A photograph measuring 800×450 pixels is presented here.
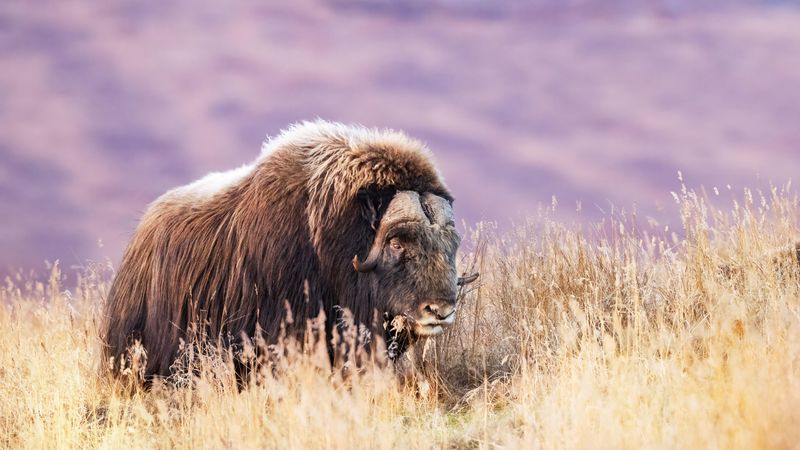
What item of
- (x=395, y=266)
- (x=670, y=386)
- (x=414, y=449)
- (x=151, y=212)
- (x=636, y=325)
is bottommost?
(x=414, y=449)

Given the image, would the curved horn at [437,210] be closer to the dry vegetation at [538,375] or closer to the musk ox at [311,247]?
the musk ox at [311,247]

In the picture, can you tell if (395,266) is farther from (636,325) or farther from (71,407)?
(71,407)

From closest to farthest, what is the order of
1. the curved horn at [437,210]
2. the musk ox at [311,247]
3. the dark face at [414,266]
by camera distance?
1. the dark face at [414,266]
2. the musk ox at [311,247]
3. the curved horn at [437,210]

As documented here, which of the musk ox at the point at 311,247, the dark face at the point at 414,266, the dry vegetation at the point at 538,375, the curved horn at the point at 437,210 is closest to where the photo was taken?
the dry vegetation at the point at 538,375

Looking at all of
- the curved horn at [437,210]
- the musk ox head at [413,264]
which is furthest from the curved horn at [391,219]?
the curved horn at [437,210]

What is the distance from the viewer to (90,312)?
9.80 m

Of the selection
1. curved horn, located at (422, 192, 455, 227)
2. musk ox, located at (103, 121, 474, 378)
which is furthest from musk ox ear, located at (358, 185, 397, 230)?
curved horn, located at (422, 192, 455, 227)

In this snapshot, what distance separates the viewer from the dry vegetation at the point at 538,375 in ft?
15.7

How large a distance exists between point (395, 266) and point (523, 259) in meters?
2.41

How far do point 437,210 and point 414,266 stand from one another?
537mm

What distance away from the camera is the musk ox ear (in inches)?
266

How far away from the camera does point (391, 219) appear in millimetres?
6578

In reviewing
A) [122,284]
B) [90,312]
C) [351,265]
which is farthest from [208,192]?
[90,312]

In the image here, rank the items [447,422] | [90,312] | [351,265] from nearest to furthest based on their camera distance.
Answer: [447,422], [351,265], [90,312]
